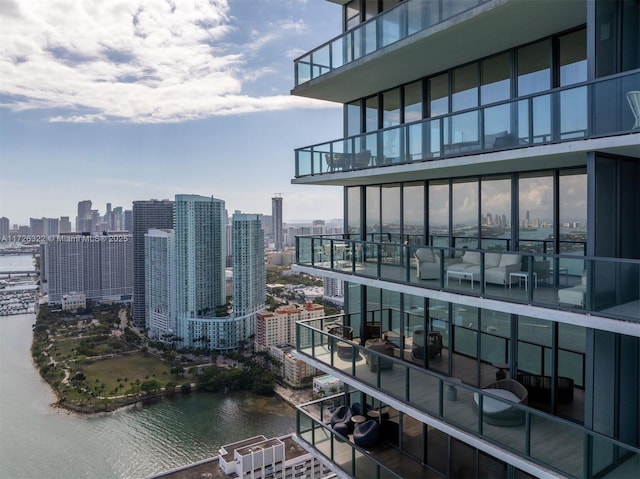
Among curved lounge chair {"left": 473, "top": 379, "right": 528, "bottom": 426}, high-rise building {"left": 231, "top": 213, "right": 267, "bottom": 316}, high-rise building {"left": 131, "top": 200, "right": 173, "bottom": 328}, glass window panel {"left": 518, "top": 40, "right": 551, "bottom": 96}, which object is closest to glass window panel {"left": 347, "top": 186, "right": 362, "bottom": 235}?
glass window panel {"left": 518, "top": 40, "right": 551, "bottom": 96}

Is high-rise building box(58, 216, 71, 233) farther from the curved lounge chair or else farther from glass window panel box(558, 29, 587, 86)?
glass window panel box(558, 29, 587, 86)

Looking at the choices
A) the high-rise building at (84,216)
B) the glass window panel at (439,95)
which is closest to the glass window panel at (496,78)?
the glass window panel at (439,95)

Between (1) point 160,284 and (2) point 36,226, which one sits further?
(2) point 36,226

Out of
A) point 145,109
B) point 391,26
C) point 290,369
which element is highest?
point 145,109

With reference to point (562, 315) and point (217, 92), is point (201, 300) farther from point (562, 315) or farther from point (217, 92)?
point (562, 315)

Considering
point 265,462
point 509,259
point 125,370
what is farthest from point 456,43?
point 125,370

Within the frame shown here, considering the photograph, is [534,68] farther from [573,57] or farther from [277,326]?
[277,326]

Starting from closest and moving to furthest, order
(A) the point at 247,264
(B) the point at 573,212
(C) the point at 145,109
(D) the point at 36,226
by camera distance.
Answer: (B) the point at 573,212 < (A) the point at 247,264 < (C) the point at 145,109 < (D) the point at 36,226

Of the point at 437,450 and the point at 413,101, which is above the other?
the point at 413,101
